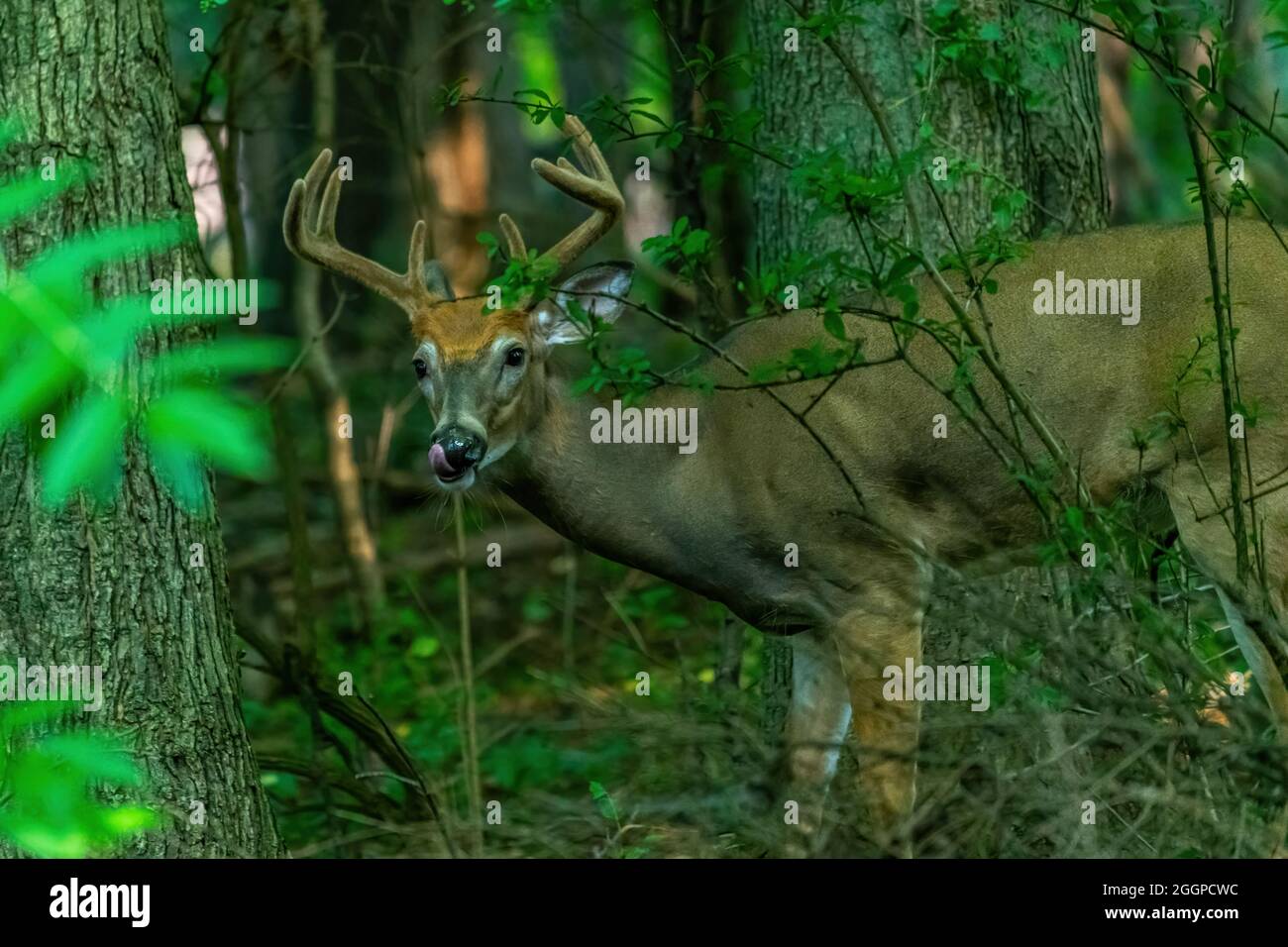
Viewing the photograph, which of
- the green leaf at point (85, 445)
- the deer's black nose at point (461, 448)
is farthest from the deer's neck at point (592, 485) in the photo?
the green leaf at point (85, 445)

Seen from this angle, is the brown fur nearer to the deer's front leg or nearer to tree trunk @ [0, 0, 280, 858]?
the deer's front leg

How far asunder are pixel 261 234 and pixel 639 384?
11469mm

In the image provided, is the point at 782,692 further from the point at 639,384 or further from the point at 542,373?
the point at 639,384

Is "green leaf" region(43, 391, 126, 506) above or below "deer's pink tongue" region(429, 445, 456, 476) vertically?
below

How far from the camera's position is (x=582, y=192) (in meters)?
6.88

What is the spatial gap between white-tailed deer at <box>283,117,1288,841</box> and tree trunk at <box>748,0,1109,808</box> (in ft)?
1.30

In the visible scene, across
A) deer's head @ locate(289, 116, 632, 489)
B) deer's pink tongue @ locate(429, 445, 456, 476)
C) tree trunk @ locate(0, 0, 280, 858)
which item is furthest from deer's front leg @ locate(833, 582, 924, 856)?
tree trunk @ locate(0, 0, 280, 858)

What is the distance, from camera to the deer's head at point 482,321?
6.86 metres

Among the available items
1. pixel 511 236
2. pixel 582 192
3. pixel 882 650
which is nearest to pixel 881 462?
pixel 882 650

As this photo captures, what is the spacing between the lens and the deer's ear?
7363 mm

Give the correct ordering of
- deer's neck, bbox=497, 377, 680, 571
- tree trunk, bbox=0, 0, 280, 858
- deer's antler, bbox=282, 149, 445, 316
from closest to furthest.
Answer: tree trunk, bbox=0, 0, 280, 858 → deer's neck, bbox=497, 377, 680, 571 → deer's antler, bbox=282, 149, 445, 316

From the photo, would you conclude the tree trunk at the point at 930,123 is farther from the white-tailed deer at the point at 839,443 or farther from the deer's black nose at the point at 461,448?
the deer's black nose at the point at 461,448

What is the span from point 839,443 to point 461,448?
5.07 feet

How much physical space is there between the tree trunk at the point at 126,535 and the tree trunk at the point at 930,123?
2754 millimetres
